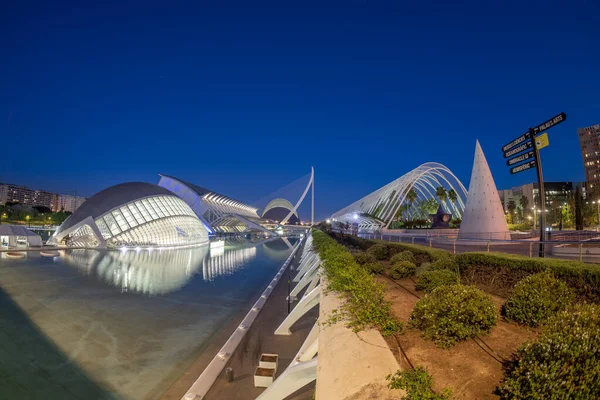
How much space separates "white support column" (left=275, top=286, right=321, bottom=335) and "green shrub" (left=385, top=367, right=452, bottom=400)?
7.30m

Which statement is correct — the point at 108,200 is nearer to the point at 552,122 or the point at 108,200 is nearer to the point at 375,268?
the point at 375,268

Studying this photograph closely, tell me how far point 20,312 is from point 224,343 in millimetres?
9663

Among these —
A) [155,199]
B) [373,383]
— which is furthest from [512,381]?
[155,199]

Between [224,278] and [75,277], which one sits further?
[224,278]

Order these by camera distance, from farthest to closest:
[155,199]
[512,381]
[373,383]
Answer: [155,199] → [373,383] → [512,381]

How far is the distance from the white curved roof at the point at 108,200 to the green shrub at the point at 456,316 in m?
48.1

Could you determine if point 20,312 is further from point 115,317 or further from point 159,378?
point 159,378

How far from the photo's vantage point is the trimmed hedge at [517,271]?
6188mm

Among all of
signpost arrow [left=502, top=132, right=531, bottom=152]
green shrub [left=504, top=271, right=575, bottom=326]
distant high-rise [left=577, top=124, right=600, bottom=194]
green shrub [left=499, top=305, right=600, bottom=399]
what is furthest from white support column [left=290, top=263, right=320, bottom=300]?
distant high-rise [left=577, top=124, right=600, bottom=194]

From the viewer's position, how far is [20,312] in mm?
14953

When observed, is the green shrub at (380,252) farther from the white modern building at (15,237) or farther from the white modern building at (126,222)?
the white modern building at (15,237)

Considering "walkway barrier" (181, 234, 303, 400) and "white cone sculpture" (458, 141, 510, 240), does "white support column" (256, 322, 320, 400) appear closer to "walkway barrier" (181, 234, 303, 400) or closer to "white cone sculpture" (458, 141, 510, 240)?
"walkway barrier" (181, 234, 303, 400)

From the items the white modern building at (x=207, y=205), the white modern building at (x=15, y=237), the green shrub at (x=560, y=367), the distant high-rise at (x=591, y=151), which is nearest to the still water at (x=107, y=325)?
the green shrub at (x=560, y=367)

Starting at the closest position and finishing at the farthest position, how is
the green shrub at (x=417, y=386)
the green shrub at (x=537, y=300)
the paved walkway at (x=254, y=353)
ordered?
the green shrub at (x=417, y=386) → the green shrub at (x=537, y=300) → the paved walkway at (x=254, y=353)
